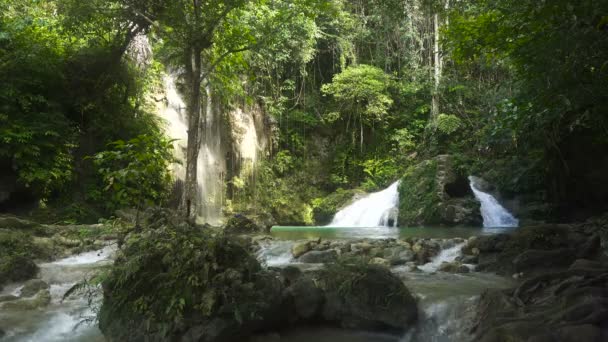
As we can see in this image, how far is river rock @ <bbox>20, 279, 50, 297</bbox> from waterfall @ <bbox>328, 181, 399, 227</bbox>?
40.2 ft

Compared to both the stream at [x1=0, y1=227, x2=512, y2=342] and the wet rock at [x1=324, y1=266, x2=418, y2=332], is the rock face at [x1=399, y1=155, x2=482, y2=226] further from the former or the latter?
the wet rock at [x1=324, y1=266, x2=418, y2=332]

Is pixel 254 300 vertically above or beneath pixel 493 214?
beneath

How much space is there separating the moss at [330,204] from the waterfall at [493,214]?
565 cm

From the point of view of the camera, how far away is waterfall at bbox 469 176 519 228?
1404cm

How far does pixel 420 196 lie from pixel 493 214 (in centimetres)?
257

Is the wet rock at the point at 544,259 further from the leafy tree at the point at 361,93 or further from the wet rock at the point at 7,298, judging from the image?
the leafy tree at the point at 361,93

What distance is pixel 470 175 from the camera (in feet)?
55.4

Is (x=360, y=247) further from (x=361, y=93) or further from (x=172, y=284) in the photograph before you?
(x=361, y=93)

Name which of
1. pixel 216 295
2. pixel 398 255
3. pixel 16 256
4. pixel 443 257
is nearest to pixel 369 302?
pixel 216 295

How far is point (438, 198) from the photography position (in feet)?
49.7

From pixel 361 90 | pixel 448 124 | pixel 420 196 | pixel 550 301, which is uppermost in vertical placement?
pixel 361 90

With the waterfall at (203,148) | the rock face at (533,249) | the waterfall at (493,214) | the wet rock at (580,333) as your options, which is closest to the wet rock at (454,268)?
the rock face at (533,249)

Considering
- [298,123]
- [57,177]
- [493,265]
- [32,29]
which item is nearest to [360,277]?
[493,265]

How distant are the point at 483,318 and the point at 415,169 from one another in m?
13.6
